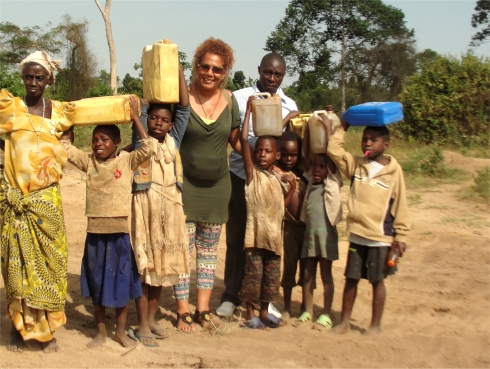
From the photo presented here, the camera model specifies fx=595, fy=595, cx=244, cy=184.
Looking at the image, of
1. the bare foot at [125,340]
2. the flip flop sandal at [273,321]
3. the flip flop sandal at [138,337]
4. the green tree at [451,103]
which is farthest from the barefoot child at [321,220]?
the green tree at [451,103]

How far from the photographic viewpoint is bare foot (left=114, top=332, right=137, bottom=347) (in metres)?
3.70

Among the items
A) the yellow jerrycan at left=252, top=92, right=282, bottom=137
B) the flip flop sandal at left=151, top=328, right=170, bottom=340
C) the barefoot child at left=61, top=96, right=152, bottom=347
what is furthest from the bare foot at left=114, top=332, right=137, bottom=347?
the yellow jerrycan at left=252, top=92, right=282, bottom=137

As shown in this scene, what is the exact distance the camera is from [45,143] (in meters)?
3.44

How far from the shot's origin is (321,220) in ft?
13.7

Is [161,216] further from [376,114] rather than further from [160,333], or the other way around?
[376,114]

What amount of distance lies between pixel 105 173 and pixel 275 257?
1.34m

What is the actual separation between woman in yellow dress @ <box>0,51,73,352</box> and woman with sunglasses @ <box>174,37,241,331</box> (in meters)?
0.87

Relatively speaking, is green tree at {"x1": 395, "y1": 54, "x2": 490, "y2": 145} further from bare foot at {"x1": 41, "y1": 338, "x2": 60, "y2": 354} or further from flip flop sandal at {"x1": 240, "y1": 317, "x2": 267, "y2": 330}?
bare foot at {"x1": 41, "y1": 338, "x2": 60, "y2": 354}

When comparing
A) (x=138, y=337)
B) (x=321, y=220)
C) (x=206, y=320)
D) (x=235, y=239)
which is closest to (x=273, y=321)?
(x=206, y=320)

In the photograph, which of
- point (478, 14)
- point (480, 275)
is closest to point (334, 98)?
point (478, 14)

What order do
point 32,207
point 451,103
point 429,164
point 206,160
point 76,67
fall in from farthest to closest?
1. point 76,67
2. point 451,103
3. point 429,164
4. point 206,160
5. point 32,207

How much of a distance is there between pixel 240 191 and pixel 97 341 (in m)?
1.48

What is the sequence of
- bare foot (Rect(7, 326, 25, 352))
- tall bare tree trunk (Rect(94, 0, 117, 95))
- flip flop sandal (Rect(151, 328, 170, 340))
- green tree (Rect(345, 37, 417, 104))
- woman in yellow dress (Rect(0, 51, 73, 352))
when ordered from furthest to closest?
1. green tree (Rect(345, 37, 417, 104))
2. tall bare tree trunk (Rect(94, 0, 117, 95))
3. flip flop sandal (Rect(151, 328, 170, 340))
4. bare foot (Rect(7, 326, 25, 352))
5. woman in yellow dress (Rect(0, 51, 73, 352))

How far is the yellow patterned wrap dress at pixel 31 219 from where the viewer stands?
3.40 meters
